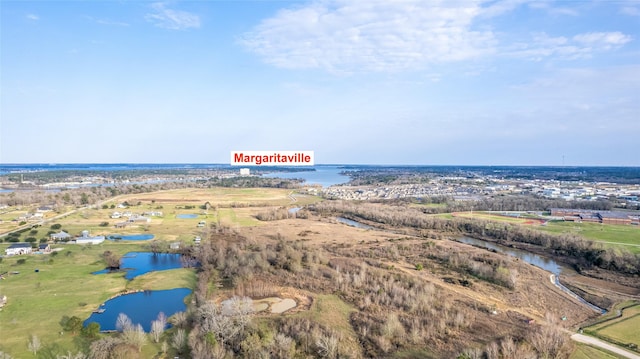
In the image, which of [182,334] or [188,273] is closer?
[182,334]

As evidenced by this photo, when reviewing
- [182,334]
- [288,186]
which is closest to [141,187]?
[288,186]

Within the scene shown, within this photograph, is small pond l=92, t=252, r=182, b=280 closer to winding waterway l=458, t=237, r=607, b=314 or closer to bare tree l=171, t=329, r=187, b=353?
bare tree l=171, t=329, r=187, b=353

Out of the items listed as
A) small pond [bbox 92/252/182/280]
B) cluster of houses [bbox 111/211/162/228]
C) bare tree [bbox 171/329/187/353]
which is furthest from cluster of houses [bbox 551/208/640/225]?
cluster of houses [bbox 111/211/162/228]

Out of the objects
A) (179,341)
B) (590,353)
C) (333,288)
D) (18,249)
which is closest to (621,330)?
(590,353)

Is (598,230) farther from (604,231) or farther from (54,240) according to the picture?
(54,240)

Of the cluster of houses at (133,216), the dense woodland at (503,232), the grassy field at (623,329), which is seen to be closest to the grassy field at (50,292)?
the cluster of houses at (133,216)

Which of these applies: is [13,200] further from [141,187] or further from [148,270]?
[148,270]

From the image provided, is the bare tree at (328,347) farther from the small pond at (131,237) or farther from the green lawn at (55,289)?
the small pond at (131,237)
